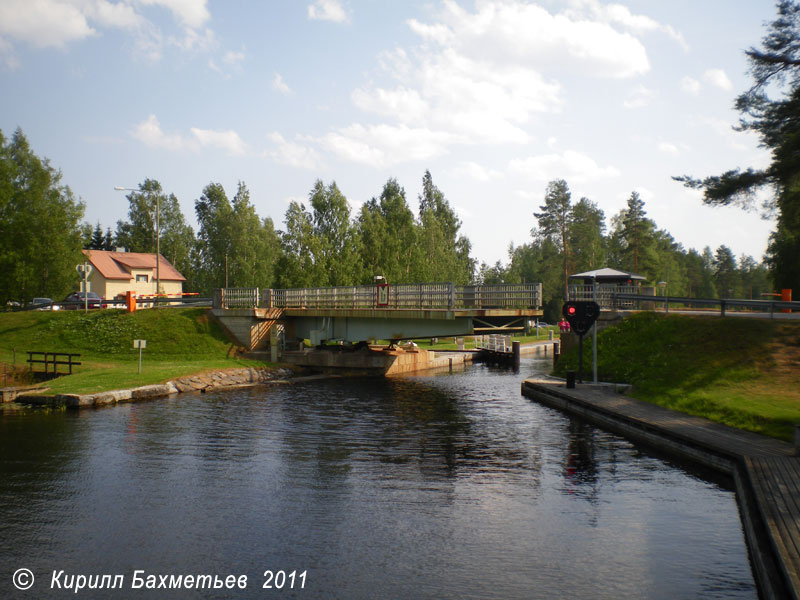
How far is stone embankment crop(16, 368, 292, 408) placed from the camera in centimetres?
2836

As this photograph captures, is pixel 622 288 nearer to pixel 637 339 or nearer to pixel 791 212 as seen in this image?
pixel 637 339

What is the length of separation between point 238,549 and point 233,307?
3896cm

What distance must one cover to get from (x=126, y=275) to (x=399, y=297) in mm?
57817

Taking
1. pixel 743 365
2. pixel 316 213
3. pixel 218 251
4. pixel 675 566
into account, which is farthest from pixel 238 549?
pixel 218 251

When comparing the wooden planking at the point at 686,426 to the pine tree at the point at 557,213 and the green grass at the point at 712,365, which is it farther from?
the pine tree at the point at 557,213

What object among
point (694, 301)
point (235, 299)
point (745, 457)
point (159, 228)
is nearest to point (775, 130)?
point (694, 301)

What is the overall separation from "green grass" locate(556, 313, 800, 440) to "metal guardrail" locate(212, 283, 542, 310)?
498 cm

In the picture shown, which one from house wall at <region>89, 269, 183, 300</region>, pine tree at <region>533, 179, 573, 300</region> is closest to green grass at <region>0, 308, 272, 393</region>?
house wall at <region>89, 269, 183, 300</region>

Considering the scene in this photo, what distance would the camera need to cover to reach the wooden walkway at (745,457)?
9.95 m

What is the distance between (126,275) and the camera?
3292 inches

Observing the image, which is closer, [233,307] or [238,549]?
[238,549]

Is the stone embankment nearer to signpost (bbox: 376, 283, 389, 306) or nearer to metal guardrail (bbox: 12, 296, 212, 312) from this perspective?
signpost (bbox: 376, 283, 389, 306)

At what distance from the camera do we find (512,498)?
15062 mm

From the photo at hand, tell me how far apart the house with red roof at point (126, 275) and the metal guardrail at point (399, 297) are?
36.9m
